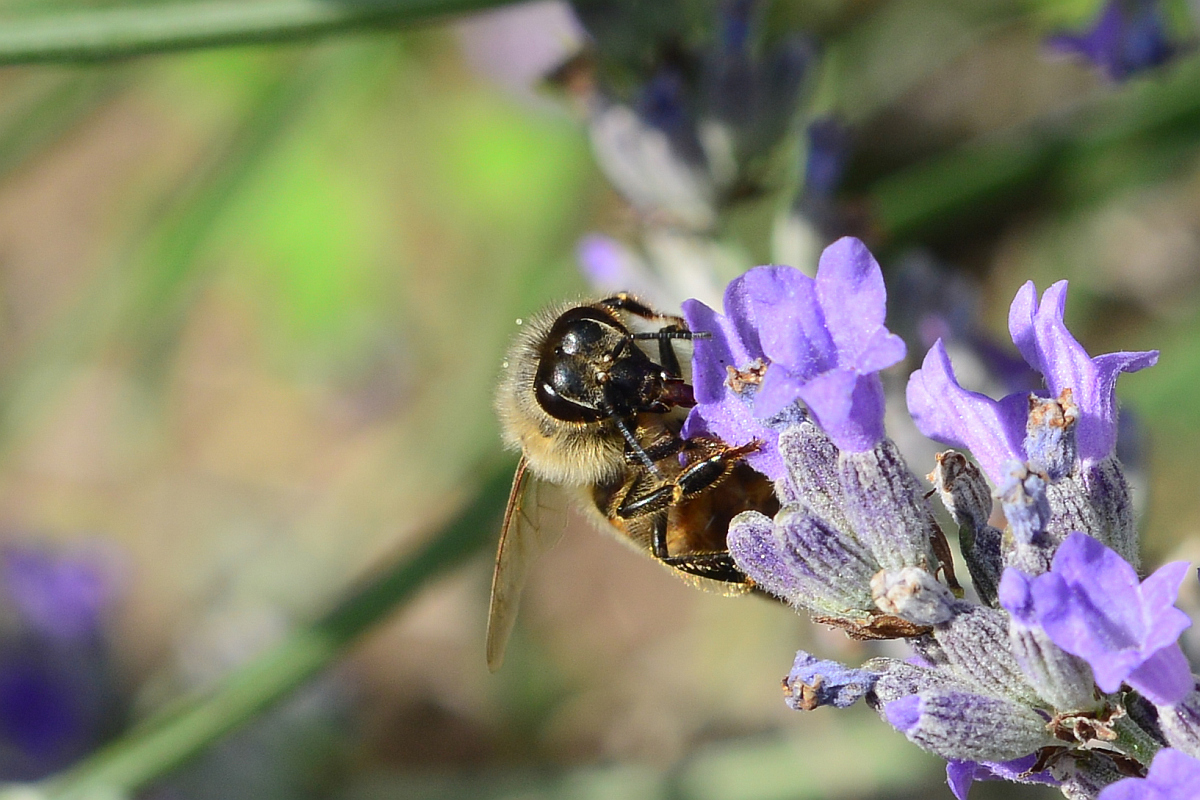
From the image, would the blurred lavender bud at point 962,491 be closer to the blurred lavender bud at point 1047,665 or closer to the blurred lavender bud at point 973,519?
the blurred lavender bud at point 973,519

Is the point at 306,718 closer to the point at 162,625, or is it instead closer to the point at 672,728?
the point at 672,728

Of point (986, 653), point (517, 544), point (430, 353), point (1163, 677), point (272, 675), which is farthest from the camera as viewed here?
point (430, 353)

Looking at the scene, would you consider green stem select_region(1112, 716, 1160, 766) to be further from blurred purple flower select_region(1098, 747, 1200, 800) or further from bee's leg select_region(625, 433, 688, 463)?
bee's leg select_region(625, 433, 688, 463)

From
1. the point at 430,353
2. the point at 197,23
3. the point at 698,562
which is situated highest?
the point at 197,23

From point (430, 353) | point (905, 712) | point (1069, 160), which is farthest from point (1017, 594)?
point (430, 353)

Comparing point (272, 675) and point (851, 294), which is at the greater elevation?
point (851, 294)

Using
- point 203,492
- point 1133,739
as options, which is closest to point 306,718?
point 203,492

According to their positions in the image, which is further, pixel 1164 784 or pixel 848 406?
pixel 848 406

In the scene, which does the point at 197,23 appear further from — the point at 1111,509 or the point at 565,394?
the point at 1111,509
